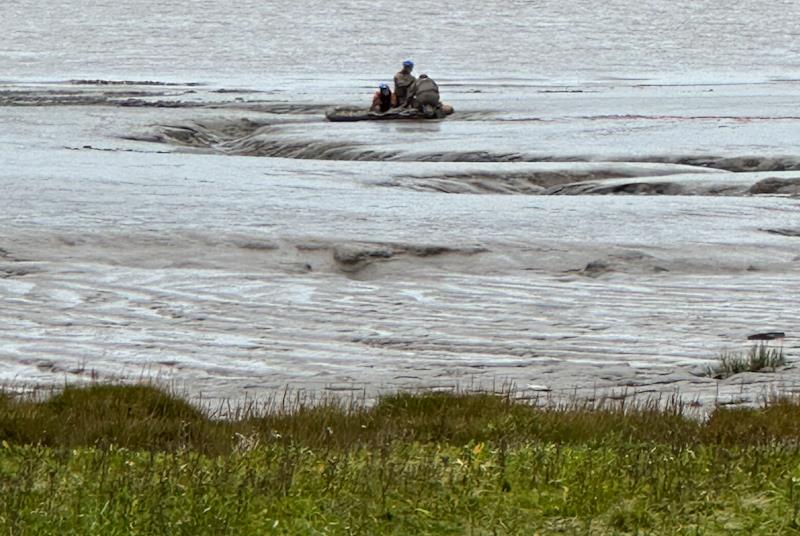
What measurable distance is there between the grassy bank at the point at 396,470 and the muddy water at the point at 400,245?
1582 millimetres

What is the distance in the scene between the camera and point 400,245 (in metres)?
14.9

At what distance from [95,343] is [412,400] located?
10.2ft

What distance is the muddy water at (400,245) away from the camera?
10562 mm

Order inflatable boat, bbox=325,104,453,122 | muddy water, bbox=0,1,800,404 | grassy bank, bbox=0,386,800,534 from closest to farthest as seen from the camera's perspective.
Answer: grassy bank, bbox=0,386,800,534, muddy water, bbox=0,1,800,404, inflatable boat, bbox=325,104,453,122

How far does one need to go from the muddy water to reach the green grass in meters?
0.12

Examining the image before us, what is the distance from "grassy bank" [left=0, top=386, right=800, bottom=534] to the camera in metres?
5.82

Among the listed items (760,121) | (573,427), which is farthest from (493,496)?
(760,121)

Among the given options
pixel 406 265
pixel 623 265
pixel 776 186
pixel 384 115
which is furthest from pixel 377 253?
pixel 384 115

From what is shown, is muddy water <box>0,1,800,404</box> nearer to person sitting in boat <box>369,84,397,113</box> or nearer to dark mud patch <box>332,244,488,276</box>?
dark mud patch <box>332,244,488,276</box>

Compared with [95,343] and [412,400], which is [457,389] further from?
[95,343]

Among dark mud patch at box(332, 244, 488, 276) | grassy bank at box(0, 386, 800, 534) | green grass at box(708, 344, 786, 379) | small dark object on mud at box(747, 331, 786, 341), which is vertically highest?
grassy bank at box(0, 386, 800, 534)

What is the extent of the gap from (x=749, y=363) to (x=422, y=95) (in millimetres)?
22095

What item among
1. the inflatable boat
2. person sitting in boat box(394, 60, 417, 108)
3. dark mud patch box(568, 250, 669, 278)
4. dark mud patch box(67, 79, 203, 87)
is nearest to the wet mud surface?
dark mud patch box(568, 250, 669, 278)

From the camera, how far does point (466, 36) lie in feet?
268
